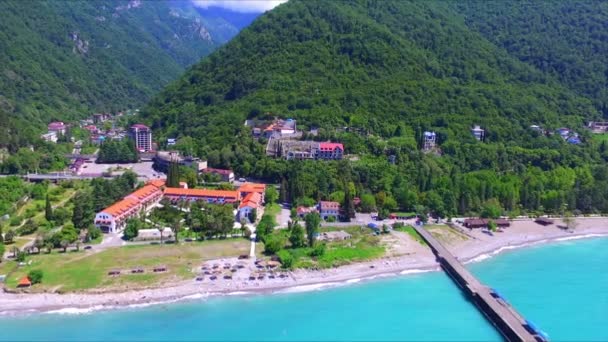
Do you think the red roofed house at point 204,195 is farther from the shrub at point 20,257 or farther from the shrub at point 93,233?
the shrub at point 20,257

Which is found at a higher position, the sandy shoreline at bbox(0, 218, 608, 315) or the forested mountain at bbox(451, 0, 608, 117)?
the forested mountain at bbox(451, 0, 608, 117)

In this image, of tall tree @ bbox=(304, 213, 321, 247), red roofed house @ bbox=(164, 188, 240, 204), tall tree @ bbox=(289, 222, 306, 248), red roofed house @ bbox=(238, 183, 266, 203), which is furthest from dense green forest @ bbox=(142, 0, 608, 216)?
tall tree @ bbox=(289, 222, 306, 248)

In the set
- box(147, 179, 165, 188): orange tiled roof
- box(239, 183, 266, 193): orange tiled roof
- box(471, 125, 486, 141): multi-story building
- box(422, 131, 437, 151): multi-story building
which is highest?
box(471, 125, 486, 141): multi-story building

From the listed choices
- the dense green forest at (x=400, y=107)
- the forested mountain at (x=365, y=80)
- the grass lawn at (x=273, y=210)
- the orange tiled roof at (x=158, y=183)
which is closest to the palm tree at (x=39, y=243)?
the orange tiled roof at (x=158, y=183)

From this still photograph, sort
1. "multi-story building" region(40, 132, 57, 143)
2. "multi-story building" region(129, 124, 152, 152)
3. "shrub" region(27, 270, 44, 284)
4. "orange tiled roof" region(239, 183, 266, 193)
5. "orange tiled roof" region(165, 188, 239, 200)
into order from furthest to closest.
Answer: "multi-story building" region(40, 132, 57, 143) < "multi-story building" region(129, 124, 152, 152) < "orange tiled roof" region(239, 183, 266, 193) < "orange tiled roof" region(165, 188, 239, 200) < "shrub" region(27, 270, 44, 284)

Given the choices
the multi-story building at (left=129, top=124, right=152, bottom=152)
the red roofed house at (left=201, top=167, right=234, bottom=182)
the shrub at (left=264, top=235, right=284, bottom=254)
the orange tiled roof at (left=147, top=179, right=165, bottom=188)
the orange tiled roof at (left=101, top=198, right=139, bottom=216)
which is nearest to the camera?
the shrub at (left=264, top=235, right=284, bottom=254)

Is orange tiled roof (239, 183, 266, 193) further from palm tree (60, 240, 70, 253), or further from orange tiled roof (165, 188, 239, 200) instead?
palm tree (60, 240, 70, 253)
